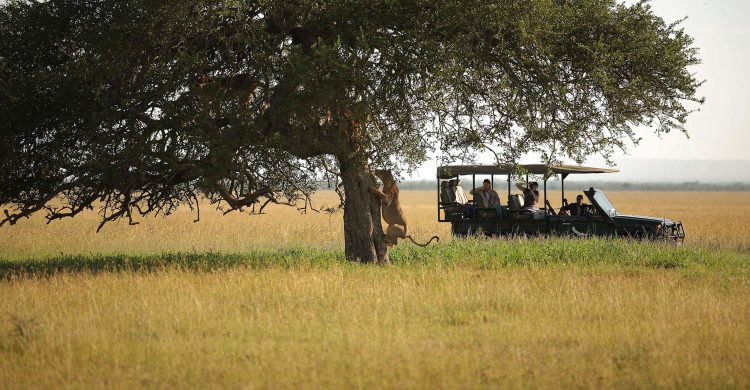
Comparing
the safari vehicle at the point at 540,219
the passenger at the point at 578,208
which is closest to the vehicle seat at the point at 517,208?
the safari vehicle at the point at 540,219

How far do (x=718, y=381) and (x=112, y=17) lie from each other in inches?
498

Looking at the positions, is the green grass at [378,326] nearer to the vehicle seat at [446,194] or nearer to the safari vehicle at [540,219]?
the safari vehicle at [540,219]

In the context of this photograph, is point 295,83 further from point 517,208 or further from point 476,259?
point 517,208

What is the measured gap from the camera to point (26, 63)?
62.2 ft

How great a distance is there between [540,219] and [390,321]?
11737mm

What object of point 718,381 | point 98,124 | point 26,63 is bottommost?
point 718,381

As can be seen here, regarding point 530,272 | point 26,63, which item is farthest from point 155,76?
point 530,272

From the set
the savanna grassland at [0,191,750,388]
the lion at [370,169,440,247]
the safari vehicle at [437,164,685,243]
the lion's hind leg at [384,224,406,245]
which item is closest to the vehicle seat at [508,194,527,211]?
the safari vehicle at [437,164,685,243]

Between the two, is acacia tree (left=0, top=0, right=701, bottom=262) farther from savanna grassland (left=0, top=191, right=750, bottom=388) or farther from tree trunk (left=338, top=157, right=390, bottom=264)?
savanna grassland (left=0, top=191, right=750, bottom=388)

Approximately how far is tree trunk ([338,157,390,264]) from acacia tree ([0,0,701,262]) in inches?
1.9

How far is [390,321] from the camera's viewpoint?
480 inches

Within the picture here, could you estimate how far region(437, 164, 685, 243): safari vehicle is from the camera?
23.0m

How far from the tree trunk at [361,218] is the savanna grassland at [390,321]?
618 mm

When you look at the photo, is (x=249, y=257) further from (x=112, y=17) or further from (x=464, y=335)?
(x=464, y=335)
